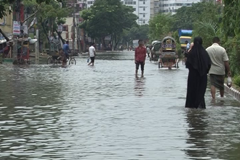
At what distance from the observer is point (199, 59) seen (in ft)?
58.7

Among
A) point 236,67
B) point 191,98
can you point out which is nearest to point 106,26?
point 236,67

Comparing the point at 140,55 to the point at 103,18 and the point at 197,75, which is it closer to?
the point at 197,75

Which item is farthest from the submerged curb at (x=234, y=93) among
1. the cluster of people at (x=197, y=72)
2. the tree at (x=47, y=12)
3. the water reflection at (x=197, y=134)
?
the tree at (x=47, y=12)

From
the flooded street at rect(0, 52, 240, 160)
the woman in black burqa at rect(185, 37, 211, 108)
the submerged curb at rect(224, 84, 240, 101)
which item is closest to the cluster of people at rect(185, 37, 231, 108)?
the woman in black burqa at rect(185, 37, 211, 108)

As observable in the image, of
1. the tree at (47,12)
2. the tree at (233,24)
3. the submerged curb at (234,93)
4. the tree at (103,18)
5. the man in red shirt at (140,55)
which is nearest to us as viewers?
the submerged curb at (234,93)

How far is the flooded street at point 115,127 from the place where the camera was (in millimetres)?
10570

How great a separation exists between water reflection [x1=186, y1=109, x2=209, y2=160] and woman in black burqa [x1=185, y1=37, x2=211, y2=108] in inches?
16.4

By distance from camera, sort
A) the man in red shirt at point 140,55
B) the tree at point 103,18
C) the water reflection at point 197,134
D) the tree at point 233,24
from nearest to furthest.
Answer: the water reflection at point 197,134 → the tree at point 233,24 → the man in red shirt at point 140,55 → the tree at point 103,18

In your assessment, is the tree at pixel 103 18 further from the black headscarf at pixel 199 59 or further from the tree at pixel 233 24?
the black headscarf at pixel 199 59

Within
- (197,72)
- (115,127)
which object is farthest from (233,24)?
(115,127)

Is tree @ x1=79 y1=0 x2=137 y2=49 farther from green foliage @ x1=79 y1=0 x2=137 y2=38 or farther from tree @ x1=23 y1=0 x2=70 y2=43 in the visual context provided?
tree @ x1=23 y1=0 x2=70 y2=43

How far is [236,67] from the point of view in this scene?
1073 inches

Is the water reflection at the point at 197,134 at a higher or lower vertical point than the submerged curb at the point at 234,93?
higher

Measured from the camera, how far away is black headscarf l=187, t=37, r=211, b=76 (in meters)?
17.8
